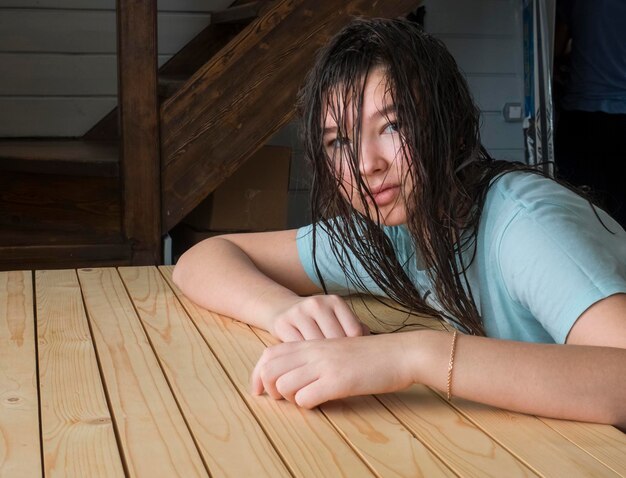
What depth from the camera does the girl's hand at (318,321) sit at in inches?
52.0

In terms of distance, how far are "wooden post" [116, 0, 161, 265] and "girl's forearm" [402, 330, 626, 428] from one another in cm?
233

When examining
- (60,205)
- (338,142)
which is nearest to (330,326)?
(338,142)

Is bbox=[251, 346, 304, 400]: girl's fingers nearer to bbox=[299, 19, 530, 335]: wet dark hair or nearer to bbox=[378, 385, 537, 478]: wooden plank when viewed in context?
bbox=[378, 385, 537, 478]: wooden plank

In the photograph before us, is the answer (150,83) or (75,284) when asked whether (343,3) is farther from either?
(75,284)

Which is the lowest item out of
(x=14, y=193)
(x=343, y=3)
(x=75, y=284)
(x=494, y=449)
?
(x=14, y=193)

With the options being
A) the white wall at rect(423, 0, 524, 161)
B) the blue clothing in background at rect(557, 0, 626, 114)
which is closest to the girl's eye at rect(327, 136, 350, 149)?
the blue clothing in background at rect(557, 0, 626, 114)

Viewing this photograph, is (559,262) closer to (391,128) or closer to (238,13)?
(391,128)

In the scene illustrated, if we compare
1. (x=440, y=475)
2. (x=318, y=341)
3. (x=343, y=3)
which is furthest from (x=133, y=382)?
(x=343, y=3)

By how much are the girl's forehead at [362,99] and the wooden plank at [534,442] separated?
439 mm

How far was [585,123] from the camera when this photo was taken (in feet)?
12.6

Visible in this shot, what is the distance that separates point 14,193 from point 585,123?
2270 millimetres

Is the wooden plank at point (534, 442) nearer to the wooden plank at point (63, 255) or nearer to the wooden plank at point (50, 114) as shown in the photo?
the wooden plank at point (63, 255)

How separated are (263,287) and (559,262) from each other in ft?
1.81

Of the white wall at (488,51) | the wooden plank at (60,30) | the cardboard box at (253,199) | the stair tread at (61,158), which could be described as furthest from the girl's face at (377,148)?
the white wall at (488,51)
